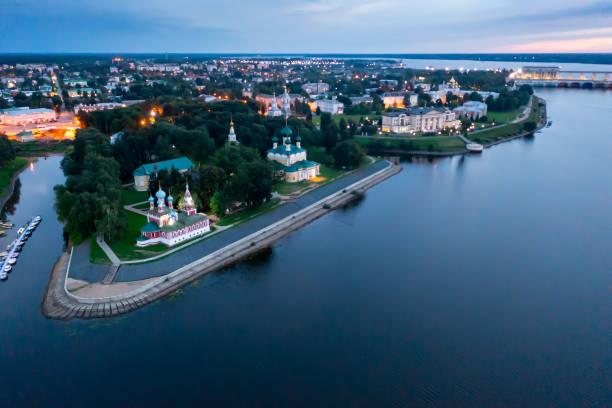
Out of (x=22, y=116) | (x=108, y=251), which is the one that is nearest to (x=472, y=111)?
(x=108, y=251)

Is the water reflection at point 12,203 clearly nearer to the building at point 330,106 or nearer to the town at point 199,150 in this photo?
the town at point 199,150

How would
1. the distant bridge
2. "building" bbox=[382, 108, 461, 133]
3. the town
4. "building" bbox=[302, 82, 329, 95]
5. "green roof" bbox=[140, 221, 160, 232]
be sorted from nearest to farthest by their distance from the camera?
"green roof" bbox=[140, 221, 160, 232]
the town
"building" bbox=[382, 108, 461, 133]
"building" bbox=[302, 82, 329, 95]
the distant bridge

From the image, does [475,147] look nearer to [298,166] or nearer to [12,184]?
[298,166]

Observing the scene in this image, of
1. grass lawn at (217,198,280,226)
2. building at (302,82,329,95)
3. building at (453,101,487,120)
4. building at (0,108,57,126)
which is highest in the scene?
building at (302,82,329,95)

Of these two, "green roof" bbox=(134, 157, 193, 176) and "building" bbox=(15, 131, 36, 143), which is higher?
"building" bbox=(15, 131, 36, 143)

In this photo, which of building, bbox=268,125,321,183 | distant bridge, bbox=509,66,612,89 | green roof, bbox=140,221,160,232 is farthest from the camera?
distant bridge, bbox=509,66,612,89

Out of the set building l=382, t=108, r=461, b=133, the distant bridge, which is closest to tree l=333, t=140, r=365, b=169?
building l=382, t=108, r=461, b=133

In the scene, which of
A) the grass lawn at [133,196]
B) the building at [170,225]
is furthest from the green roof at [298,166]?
the building at [170,225]

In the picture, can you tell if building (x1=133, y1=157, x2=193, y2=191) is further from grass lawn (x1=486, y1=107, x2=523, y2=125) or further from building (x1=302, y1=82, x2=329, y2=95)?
building (x1=302, y1=82, x2=329, y2=95)
